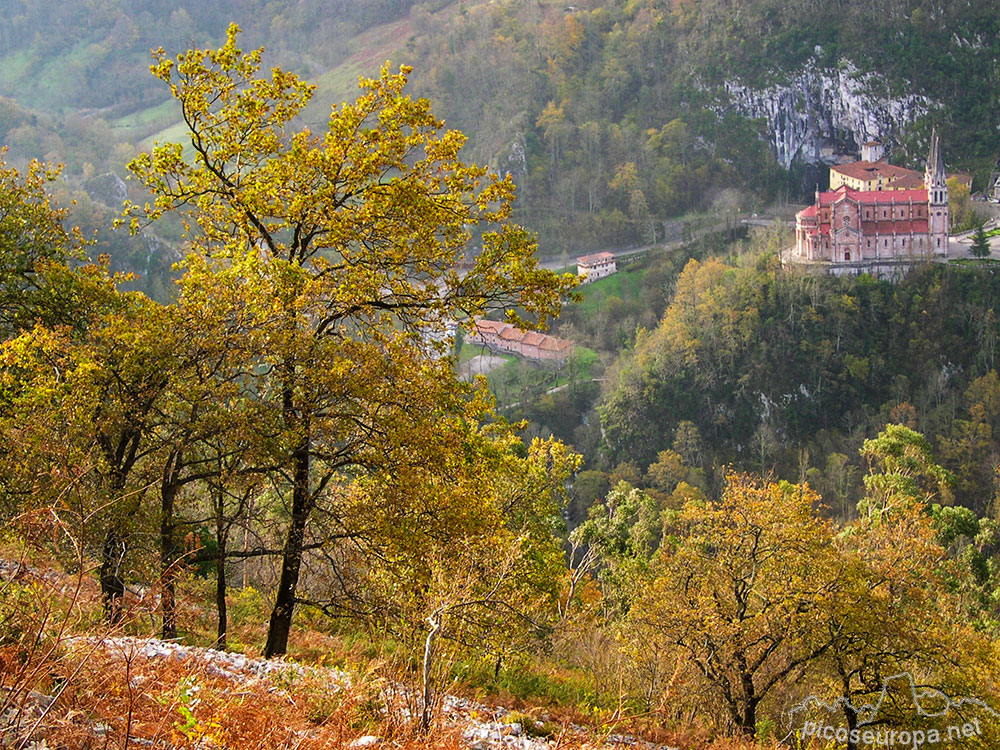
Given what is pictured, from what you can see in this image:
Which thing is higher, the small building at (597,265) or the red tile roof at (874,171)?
the red tile roof at (874,171)

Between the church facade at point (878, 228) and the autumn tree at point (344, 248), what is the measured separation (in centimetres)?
5167

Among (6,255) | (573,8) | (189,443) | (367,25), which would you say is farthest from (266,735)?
(367,25)

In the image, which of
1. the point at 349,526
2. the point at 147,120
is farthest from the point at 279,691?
the point at 147,120

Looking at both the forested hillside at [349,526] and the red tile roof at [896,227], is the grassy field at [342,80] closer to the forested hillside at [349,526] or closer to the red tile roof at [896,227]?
the red tile roof at [896,227]

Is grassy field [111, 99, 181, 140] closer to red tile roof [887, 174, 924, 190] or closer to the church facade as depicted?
the church facade

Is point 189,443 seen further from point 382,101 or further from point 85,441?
point 382,101

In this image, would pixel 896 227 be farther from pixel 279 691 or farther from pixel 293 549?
pixel 279 691

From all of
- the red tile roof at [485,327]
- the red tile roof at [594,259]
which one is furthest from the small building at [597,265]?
the red tile roof at [485,327]

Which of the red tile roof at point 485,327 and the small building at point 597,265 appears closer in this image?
the red tile roof at point 485,327

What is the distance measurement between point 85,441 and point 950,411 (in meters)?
49.7

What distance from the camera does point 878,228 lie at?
177 ft

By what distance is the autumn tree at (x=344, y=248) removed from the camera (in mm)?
6484

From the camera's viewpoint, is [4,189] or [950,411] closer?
[4,189]

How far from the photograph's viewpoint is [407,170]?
725 cm
